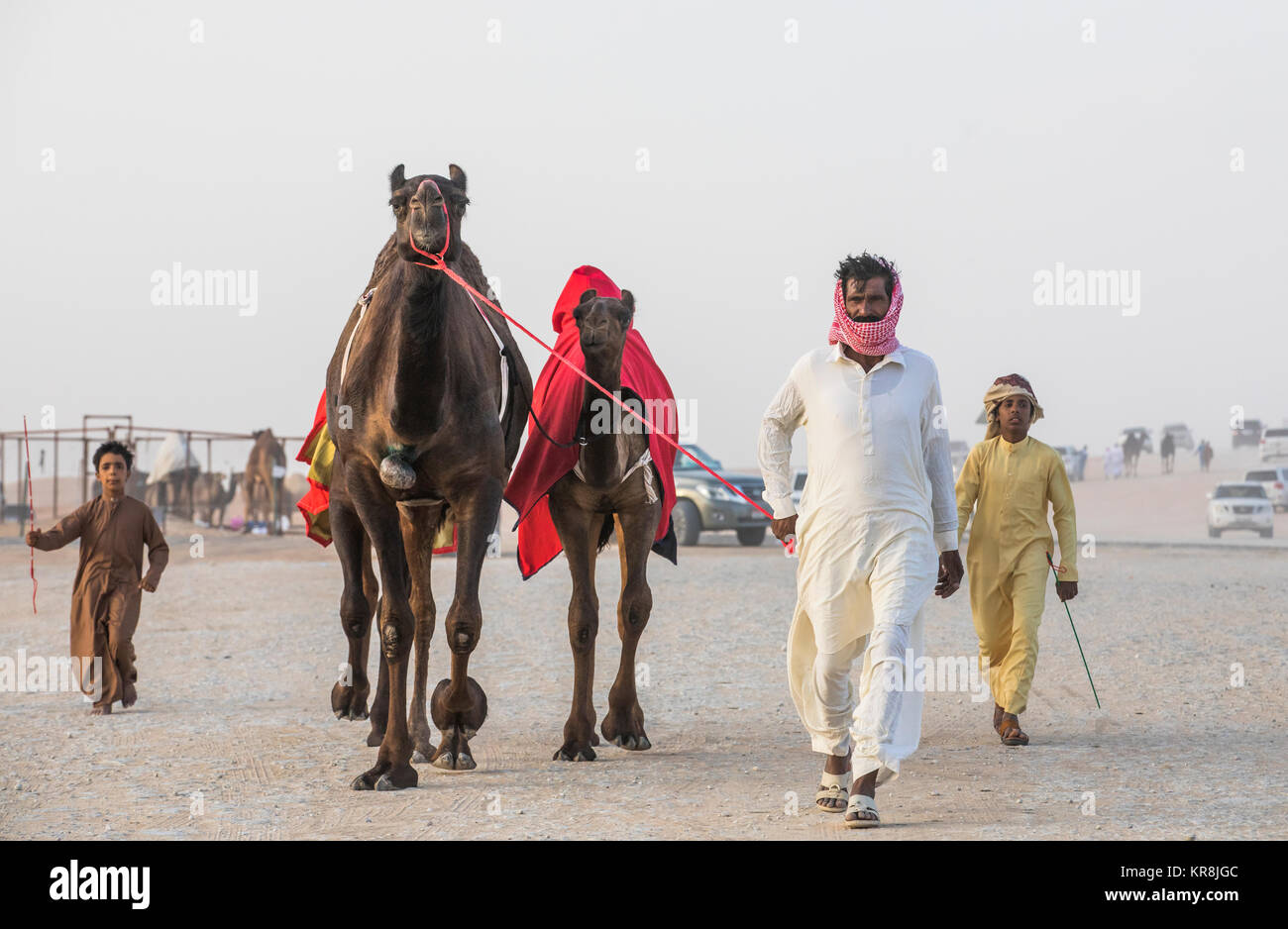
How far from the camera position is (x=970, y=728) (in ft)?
29.3

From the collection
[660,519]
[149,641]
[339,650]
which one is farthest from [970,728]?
[149,641]

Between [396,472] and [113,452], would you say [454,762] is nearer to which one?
[396,472]

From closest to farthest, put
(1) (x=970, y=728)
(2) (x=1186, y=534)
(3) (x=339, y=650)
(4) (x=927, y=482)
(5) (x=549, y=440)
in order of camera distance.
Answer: (4) (x=927, y=482) → (5) (x=549, y=440) → (1) (x=970, y=728) → (3) (x=339, y=650) → (2) (x=1186, y=534)

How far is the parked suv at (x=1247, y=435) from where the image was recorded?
75875mm

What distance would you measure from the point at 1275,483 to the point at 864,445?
40.3m

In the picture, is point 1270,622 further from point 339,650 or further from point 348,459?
point 348,459

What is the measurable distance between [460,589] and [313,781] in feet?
3.75

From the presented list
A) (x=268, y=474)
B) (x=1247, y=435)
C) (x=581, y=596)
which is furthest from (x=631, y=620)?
(x=1247, y=435)

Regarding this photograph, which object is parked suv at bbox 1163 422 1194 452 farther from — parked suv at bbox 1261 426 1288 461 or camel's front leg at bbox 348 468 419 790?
camel's front leg at bbox 348 468 419 790

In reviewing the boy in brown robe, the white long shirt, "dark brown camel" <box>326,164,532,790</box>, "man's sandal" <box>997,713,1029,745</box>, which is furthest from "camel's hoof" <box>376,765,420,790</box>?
the boy in brown robe

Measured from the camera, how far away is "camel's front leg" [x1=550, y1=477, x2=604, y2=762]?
818 cm

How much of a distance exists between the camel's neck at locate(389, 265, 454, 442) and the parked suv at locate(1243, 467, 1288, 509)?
39.2 metres

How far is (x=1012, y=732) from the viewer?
8305 mm

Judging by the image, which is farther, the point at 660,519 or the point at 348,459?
the point at 660,519
